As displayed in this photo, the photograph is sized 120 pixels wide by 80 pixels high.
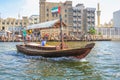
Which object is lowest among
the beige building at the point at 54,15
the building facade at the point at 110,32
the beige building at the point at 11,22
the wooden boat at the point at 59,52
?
the wooden boat at the point at 59,52

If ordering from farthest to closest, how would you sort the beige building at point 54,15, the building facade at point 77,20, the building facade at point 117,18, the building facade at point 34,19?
the building facade at point 34,19, the building facade at point 117,18, the building facade at point 77,20, the beige building at point 54,15

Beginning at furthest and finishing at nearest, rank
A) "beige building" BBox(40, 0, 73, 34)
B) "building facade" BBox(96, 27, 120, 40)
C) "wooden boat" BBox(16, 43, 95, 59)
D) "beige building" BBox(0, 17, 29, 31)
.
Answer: "beige building" BBox(0, 17, 29, 31) → "building facade" BBox(96, 27, 120, 40) → "beige building" BBox(40, 0, 73, 34) → "wooden boat" BBox(16, 43, 95, 59)

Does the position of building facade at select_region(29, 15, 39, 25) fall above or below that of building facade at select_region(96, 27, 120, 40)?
above

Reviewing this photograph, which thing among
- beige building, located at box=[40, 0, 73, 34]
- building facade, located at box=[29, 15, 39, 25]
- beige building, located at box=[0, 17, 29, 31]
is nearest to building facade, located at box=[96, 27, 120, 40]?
beige building, located at box=[40, 0, 73, 34]

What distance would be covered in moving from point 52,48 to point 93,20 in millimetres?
107907

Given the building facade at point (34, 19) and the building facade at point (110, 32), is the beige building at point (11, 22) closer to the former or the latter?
the building facade at point (34, 19)

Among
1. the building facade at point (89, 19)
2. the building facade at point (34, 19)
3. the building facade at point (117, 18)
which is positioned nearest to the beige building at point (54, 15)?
the building facade at point (89, 19)

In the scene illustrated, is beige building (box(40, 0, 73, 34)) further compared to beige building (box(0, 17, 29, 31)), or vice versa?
beige building (box(0, 17, 29, 31))

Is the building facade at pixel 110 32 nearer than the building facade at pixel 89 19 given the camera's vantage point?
No

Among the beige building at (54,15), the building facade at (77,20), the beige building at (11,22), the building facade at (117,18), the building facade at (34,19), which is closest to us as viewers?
the beige building at (54,15)

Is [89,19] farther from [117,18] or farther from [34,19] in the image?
[34,19]

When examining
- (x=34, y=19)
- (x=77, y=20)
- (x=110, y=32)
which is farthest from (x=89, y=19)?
(x=34, y=19)

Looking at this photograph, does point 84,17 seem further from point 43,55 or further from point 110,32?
point 43,55

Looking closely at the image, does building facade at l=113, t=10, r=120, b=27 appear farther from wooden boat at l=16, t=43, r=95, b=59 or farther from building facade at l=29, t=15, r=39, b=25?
wooden boat at l=16, t=43, r=95, b=59
